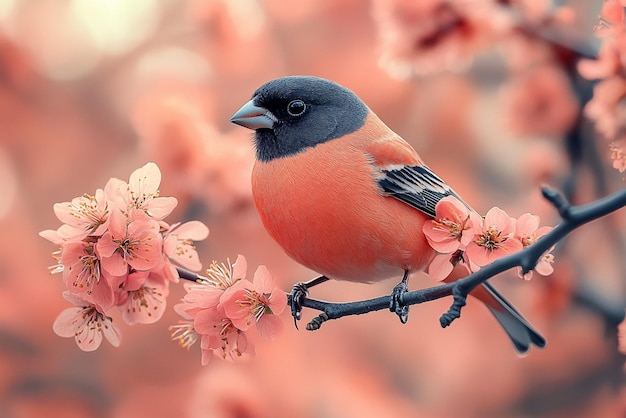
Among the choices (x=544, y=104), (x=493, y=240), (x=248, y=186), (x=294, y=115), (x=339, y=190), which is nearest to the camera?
(x=493, y=240)

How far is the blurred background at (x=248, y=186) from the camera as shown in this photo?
2051mm

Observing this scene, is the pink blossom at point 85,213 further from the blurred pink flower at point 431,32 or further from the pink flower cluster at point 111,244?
the blurred pink flower at point 431,32

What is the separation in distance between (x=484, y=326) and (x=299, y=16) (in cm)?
184

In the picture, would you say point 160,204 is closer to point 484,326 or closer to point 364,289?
point 364,289

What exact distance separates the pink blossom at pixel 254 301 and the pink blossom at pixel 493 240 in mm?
261

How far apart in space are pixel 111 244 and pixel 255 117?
36 cm

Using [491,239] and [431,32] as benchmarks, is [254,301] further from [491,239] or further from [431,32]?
[431,32]

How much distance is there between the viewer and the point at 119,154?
305cm

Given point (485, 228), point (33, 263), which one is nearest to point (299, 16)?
point (33, 263)

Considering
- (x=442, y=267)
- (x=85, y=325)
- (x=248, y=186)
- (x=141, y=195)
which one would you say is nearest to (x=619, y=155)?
(x=442, y=267)

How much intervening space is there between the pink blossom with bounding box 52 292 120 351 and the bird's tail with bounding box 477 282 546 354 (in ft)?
2.08

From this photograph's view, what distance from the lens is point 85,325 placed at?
3.25ft

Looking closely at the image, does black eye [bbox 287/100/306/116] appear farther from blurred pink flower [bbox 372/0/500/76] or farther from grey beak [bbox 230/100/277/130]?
blurred pink flower [bbox 372/0/500/76]

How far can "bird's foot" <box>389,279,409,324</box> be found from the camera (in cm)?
95
